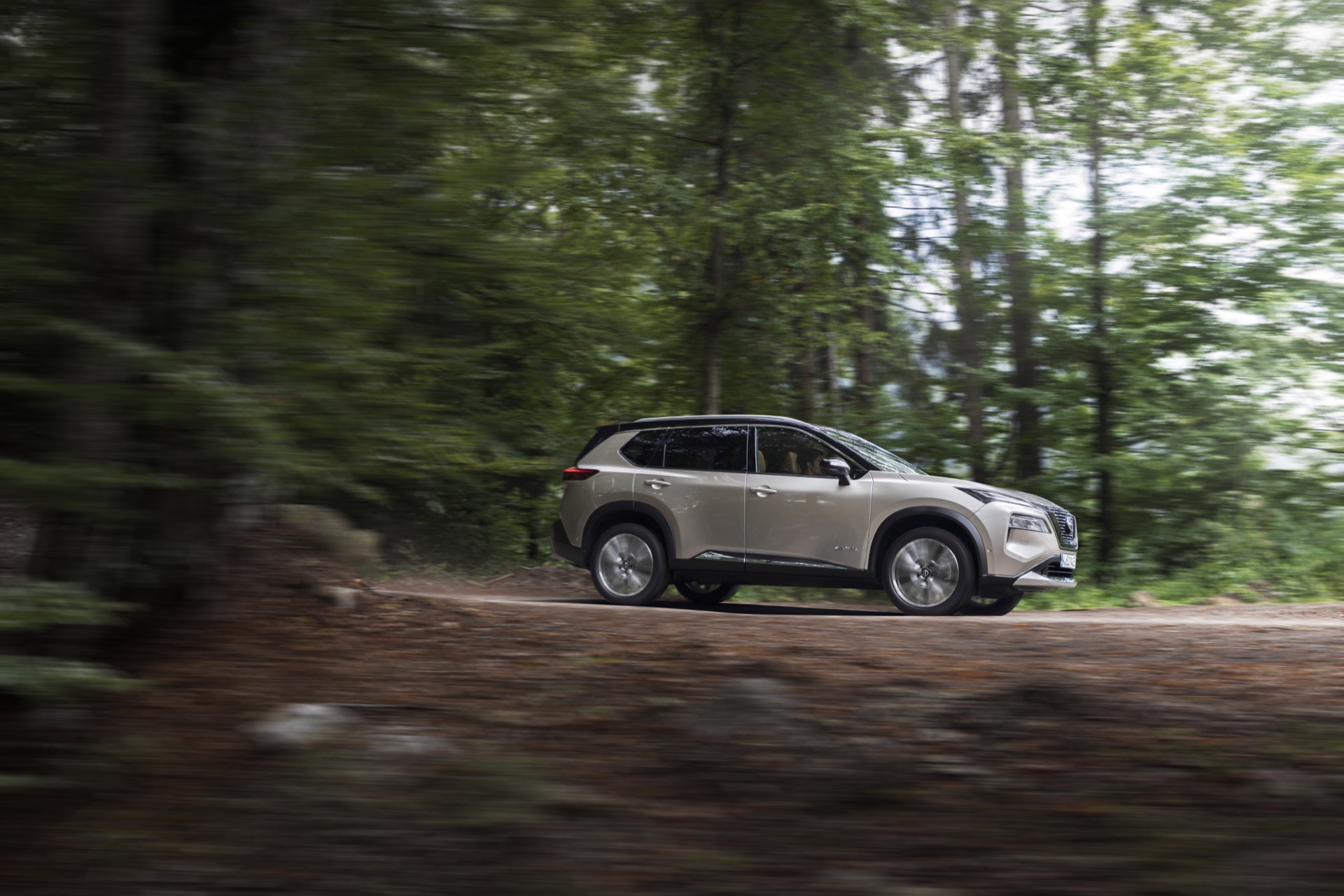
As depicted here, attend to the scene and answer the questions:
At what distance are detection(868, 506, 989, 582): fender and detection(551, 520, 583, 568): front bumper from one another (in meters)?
2.96

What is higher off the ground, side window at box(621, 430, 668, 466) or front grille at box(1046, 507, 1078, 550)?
side window at box(621, 430, 668, 466)

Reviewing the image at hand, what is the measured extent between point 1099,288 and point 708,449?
684 centimetres

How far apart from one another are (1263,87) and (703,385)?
26.4 feet

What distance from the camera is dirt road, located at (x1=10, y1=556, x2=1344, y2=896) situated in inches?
140

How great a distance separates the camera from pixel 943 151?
15898 millimetres

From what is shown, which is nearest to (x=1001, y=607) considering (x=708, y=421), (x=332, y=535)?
(x=708, y=421)

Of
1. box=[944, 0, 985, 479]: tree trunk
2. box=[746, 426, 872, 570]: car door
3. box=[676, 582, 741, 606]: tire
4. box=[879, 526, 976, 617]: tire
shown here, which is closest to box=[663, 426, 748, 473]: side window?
box=[746, 426, 872, 570]: car door

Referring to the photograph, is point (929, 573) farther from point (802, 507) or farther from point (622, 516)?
point (622, 516)

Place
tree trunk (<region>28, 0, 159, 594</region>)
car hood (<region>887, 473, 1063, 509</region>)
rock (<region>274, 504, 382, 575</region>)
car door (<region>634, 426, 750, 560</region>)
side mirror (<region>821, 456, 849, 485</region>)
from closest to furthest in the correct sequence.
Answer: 1. tree trunk (<region>28, 0, 159, 594</region>)
2. rock (<region>274, 504, 382, 575</region>)
3. car hood (<region>887, 473, 1063, 509</region>)
4. side mirror (<region>821, 456, 849, 485</region>)
5. car door (<region>634, 426, 750, 560</region>)

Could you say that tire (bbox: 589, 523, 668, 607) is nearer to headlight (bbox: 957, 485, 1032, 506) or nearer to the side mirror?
the side mirror

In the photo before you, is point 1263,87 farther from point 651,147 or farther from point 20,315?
point 20,315

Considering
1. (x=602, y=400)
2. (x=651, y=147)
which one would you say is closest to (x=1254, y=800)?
(x=651, y=147)

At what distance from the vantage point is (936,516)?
10258mm

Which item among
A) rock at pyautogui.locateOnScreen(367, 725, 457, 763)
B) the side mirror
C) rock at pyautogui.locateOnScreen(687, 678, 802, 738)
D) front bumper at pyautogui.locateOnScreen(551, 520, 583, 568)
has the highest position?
the side mirror
